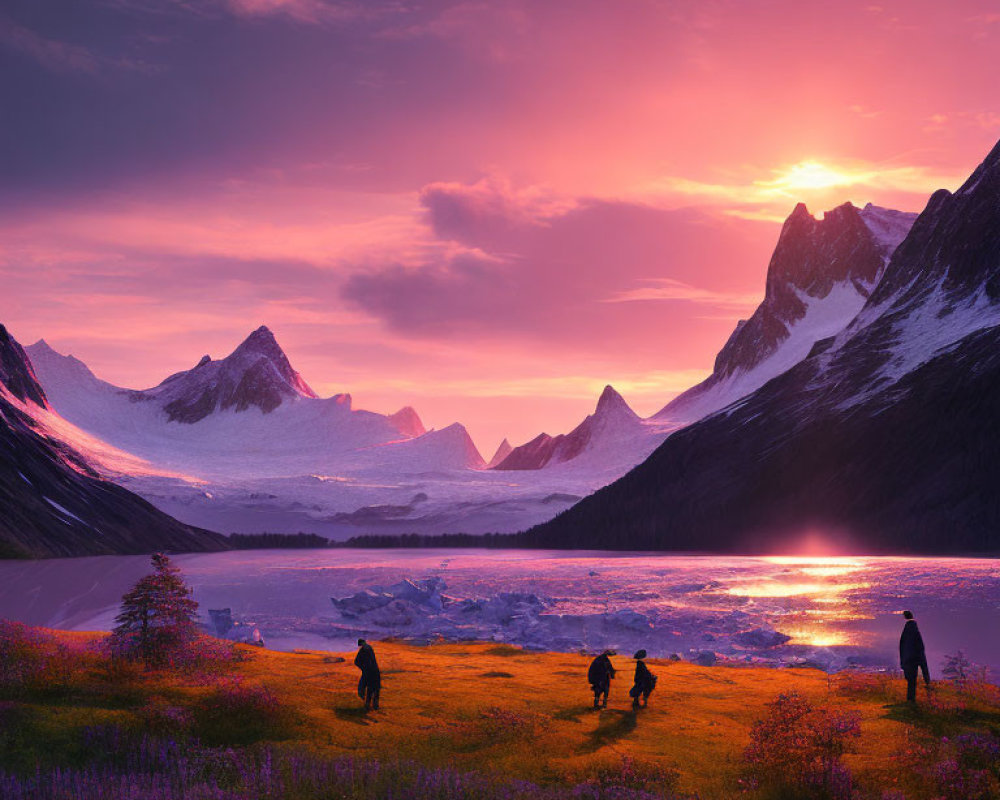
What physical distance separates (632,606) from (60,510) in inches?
5215

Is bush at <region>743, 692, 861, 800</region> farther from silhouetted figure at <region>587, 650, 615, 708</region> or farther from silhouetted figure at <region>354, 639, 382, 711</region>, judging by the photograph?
silhouetted figure at <region>354, 639, 382, 711</region>

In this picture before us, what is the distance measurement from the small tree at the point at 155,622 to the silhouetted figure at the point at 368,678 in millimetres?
7820

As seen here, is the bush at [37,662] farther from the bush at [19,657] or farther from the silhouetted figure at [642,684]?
the silhouetted figure at [642,684]

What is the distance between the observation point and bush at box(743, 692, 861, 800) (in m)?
20.6

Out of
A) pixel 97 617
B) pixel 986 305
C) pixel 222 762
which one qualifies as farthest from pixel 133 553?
pixel 986 305

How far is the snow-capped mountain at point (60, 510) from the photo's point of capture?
152 m

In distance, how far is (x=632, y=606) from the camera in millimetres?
71500

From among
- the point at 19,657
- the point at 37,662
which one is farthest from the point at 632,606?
the point at 19,657

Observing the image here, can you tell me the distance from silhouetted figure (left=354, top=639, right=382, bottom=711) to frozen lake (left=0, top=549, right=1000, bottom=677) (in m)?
20.0

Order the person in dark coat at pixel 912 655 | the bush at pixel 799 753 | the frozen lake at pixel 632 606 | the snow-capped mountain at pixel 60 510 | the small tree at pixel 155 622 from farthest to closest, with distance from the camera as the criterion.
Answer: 1. the snow-capped mountain at pixel 60 510
2. the frozen lake at pixel 632 606
3. the small tree at pixel 155 622
4. the person in dark coat at pixel 912 655
5. the bush at pixel 799 753

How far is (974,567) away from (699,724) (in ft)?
286

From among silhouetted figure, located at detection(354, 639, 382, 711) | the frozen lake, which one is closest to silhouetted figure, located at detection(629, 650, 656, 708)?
silhouetted figure, located at detection(354, 639, 382, 711)

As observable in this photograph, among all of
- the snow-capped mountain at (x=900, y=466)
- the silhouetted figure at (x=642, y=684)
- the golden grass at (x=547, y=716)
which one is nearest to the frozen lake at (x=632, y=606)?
the golden grass at (x=547, y=716)

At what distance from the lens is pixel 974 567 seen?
99.5 m
